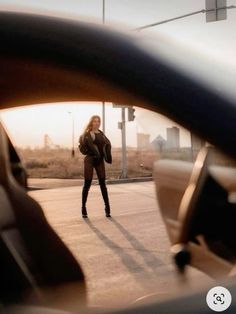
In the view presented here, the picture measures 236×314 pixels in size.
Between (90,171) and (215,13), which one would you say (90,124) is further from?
(215,13)

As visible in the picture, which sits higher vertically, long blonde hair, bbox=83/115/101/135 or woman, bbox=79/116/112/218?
long blonde hair, bbox=83/115/101/135

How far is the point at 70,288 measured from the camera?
3.75 ft

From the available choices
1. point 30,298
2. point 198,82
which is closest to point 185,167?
point 198,82

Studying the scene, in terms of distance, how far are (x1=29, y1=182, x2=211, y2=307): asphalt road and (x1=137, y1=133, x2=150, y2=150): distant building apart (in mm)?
77

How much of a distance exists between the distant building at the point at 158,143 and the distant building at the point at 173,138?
0.04 ft

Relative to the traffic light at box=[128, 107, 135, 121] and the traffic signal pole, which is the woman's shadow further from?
the traffic light at box=[128, 107, 135, 121]

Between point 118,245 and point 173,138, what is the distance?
0.86 ft

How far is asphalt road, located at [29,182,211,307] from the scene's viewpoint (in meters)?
1.05

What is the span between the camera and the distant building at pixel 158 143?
110cm

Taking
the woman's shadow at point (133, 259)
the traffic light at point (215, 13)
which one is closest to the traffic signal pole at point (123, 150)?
the woman's shadow at point (133, 259)

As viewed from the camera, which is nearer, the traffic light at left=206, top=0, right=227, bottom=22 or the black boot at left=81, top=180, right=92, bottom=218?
the black boot at left=81, top=180, right=92, bottom=218

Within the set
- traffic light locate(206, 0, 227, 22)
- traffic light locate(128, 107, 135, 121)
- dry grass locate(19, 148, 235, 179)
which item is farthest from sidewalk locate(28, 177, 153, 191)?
traffic light locate(206, 0, 227, 22)

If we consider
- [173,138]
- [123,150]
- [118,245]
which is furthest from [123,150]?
[118,245]

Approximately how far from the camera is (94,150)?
43.6 inches
